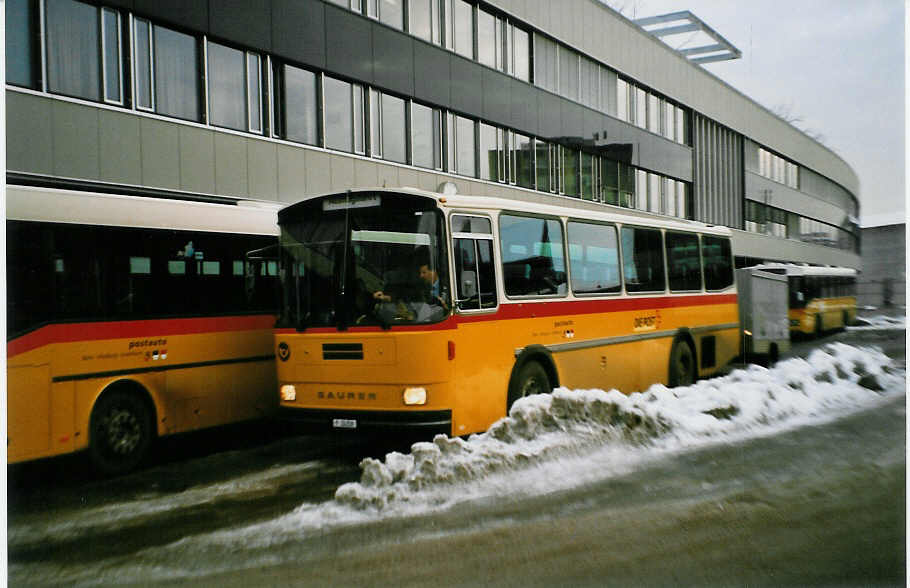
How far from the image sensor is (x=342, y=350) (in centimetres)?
885

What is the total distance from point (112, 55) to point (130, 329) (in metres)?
5.59

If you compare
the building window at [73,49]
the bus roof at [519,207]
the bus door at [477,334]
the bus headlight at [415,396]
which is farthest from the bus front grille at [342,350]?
the building window at [73,49]

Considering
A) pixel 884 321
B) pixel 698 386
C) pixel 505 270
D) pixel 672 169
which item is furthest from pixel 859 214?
pixel 672 169

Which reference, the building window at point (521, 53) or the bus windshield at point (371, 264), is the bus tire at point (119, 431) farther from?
the building window at point (521, 53)

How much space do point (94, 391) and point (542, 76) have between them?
18.7 m

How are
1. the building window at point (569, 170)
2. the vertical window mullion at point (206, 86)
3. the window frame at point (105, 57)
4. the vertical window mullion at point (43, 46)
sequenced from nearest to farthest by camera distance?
the vertical window mullion at point (43, 46) < the window frame at point (105, 57) < the vertical window mullion at point (206, 86) < the building window at point (569, 170)

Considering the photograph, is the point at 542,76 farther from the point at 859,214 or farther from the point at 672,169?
the point at 859,214

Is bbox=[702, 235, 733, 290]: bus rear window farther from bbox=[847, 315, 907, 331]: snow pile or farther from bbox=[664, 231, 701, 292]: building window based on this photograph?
bbox=[847, 315, 907, 331]: snow pile

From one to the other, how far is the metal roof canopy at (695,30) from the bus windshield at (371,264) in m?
4.06

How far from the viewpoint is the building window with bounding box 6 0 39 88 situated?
9.46 meters

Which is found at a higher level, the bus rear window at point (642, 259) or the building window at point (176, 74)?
the building window at point (176, 74)

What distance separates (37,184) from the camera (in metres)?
8.39

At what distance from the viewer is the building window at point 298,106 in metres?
16.3

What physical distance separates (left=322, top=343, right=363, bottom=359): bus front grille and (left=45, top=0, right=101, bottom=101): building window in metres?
5.47
